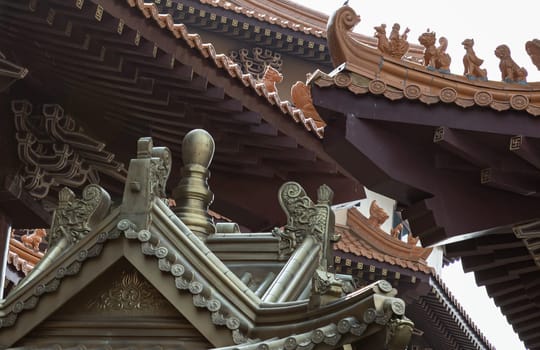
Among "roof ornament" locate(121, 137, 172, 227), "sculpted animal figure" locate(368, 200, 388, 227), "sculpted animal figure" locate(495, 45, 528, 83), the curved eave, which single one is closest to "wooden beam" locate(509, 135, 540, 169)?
the curved eave

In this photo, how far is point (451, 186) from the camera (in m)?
10.2

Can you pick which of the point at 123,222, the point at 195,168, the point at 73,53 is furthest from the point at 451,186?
the point at 73,53

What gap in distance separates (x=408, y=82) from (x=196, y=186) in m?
1.87

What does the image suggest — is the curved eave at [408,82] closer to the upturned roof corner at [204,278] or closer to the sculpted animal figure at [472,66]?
the sculpted animal figure at [472,66]

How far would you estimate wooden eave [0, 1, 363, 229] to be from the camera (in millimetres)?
12211

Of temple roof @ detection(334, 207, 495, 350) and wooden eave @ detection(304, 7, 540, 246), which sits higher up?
wooden eave @ detection(304, 7, 540, 246)

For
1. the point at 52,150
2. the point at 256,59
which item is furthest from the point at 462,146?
the point at 256,59

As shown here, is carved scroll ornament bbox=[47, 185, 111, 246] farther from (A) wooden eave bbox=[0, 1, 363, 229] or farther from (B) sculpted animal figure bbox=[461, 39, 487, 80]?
(A) wooden eave bbox=[0, 1, 363, 229]

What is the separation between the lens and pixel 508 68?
10102mm

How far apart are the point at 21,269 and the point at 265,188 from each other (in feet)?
9.96

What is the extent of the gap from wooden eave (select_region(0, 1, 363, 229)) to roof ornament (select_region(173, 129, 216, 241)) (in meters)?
3.07

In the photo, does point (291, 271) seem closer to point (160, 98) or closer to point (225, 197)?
point (160, 98)

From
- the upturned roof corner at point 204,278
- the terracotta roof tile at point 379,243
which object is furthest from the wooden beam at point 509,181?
the terracotta roof tile at point 379,243

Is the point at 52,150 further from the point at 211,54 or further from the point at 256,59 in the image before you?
the point at 256,59
